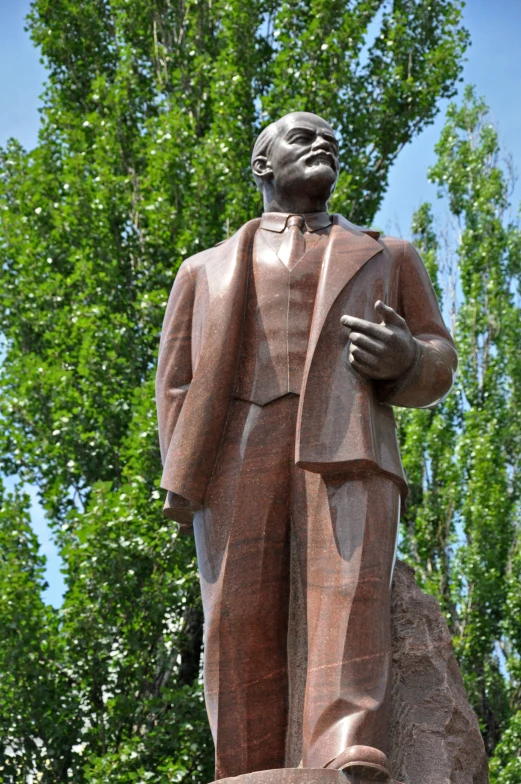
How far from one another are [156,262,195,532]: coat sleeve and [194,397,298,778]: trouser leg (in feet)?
0.48

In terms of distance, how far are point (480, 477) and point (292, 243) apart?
34.6 ft

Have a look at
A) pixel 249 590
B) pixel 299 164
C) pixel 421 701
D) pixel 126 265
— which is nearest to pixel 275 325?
pixel 299 164

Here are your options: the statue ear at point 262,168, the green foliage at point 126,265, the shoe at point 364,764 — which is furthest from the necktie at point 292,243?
the green foliage at point 126,265

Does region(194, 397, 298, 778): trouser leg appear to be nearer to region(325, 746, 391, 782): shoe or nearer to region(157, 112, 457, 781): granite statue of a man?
region(157, 112, 457, 781): granite statue of a man

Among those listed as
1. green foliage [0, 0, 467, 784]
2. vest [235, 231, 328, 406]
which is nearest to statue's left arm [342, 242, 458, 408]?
vest [235, 231, 328, 406]

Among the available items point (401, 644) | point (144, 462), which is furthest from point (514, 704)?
point (401, 644)

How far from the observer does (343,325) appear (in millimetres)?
4980

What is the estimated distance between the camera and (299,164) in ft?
17.8

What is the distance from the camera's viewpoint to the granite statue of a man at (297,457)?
471 centimetres

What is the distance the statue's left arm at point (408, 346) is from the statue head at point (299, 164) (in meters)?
0.39

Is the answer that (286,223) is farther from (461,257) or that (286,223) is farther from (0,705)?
(461,257)

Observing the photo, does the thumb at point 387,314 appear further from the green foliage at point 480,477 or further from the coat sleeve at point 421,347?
the green foliage at point 480,477

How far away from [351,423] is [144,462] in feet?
23.3

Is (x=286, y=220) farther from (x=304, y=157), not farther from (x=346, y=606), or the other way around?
(x=346, y=606)
